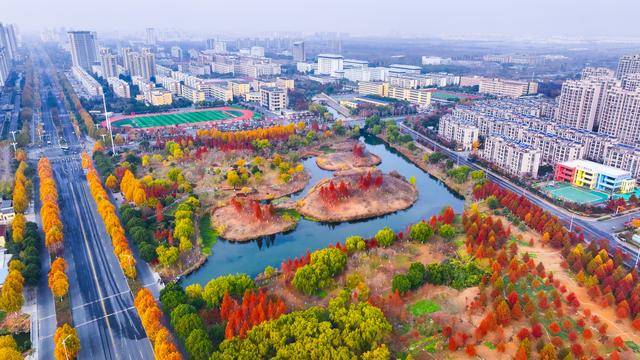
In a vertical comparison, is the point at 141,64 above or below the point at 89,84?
above

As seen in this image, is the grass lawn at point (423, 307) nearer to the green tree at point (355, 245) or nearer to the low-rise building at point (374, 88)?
the green tree at point (355, 245)

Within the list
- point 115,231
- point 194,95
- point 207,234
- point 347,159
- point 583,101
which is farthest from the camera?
point 194,95

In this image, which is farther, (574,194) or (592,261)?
(574,194)

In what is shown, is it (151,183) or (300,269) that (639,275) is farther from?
(151,183)

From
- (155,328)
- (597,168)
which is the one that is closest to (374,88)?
(597,168)

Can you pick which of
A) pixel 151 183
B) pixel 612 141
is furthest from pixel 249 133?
pixel 612 141

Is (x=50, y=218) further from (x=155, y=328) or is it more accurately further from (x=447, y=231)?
(x=447, y=231)

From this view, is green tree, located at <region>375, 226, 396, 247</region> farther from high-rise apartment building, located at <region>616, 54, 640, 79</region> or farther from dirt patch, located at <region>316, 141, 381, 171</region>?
high-rise apartment building, located at <region>616, 54, 640, 79</region>
